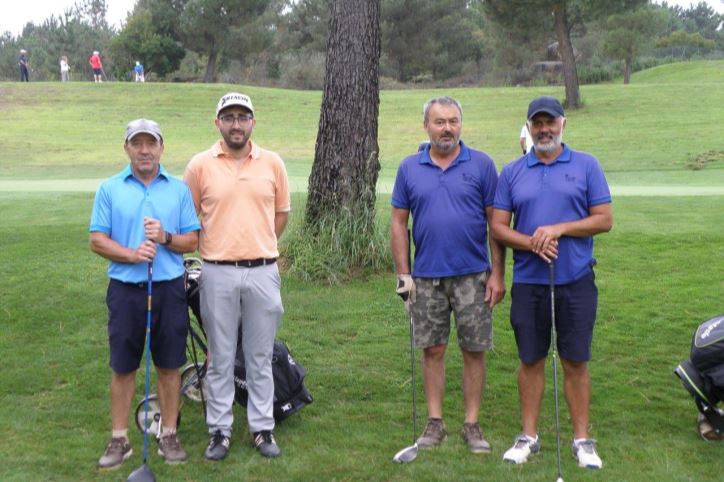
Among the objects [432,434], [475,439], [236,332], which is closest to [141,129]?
[236,332]

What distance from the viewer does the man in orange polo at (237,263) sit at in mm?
4902

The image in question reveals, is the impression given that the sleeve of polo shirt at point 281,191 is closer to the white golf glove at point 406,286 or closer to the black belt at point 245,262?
the black belt at point 245,262

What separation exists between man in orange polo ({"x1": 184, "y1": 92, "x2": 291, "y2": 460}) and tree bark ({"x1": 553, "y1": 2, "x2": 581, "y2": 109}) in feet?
100

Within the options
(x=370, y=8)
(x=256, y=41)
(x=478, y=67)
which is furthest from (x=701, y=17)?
(x=370, y=8)

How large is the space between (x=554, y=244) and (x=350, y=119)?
4640 millimetres

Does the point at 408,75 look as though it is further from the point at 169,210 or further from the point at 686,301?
the point at 169,210

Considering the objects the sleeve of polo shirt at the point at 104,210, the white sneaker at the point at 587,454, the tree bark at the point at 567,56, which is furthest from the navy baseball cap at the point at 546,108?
the tree bark at the point at 567,56

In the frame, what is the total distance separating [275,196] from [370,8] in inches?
175

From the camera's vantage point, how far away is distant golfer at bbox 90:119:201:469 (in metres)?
4.69

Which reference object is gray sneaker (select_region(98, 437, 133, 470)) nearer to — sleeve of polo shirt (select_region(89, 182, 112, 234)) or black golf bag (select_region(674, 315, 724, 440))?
sleeve of polo shirt (select_region(89, 182, 112, 234))

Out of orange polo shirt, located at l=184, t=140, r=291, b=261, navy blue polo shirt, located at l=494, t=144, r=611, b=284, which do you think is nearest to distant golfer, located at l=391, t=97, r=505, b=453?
navy blue polo shirt, located at l=494, t=144, r=611, b=284

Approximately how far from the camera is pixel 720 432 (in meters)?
5.15

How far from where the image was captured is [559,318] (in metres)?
4.81

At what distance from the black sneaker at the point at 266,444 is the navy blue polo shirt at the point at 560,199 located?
1717mm
